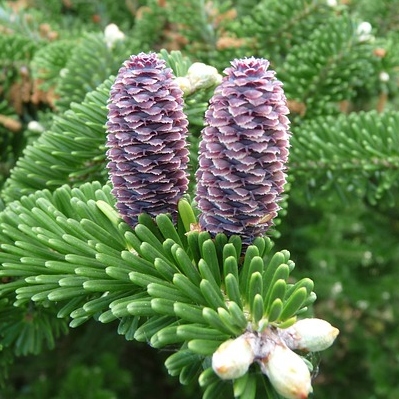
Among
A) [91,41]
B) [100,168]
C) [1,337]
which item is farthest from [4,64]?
[1,337]

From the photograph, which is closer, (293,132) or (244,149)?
(244,149)

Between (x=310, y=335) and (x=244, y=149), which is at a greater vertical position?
(x=244, y=149)

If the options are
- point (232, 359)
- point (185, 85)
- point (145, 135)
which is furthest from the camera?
point (185, 85)

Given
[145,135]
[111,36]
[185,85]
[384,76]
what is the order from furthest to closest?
[384,76], [111,36], [185,85], [145,135]


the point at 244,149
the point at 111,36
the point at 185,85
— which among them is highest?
the point at 111,36

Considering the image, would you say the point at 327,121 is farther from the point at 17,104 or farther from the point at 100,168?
the point at 17,104

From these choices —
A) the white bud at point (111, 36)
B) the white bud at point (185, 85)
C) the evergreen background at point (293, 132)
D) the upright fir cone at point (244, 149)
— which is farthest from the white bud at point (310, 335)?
the white bud at point (111, 36)

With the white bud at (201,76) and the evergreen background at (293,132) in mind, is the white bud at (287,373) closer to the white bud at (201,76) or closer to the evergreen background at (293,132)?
the evergreen background at (293,132)

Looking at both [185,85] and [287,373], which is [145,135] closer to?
[185,85]

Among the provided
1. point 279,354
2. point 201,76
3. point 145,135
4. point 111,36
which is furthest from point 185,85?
point 279,354
